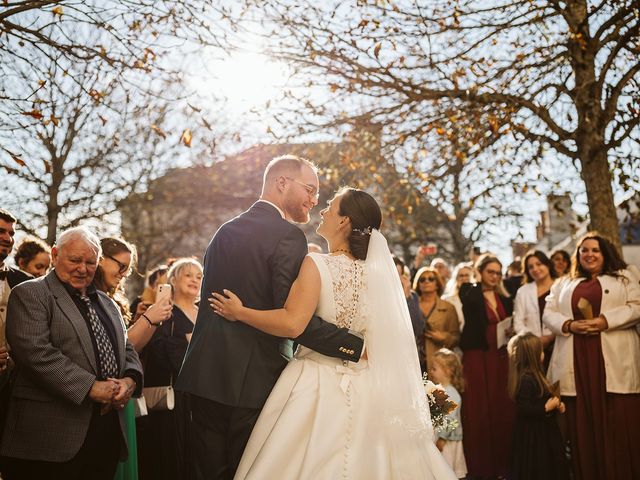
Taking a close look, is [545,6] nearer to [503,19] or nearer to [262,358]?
[503,19]

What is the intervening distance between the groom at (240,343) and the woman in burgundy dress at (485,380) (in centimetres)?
441

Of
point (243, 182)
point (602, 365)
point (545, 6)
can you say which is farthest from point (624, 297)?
point (243, 182)

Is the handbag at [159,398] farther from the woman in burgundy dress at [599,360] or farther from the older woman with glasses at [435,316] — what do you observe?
the woman in burgundy dress at [599,360]

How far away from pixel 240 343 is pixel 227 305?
0.85 ft

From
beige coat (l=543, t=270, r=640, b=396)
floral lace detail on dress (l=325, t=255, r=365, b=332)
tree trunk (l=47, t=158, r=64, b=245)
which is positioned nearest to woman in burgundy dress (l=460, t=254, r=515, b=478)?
beige coat (l=543, t=270, r=640, b=396)

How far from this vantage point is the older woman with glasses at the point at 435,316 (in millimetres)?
8242

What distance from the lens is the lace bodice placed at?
4148mm

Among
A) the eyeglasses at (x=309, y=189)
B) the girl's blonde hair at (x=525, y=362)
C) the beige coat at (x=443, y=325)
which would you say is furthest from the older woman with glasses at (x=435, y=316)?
→ the eyeglasses at (x=309, y=189)

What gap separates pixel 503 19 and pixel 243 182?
52.9 feet

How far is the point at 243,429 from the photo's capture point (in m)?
3.94

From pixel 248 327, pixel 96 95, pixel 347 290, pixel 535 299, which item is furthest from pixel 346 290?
pixel 535 299

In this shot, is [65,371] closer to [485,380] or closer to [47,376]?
[47,376]

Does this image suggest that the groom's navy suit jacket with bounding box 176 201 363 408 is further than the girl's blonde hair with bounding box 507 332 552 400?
No

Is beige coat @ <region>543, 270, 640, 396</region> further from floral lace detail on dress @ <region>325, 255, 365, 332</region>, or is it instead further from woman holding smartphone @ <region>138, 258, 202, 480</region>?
woman holding smartphone @ <region>138, 258, 202, 480</region>
